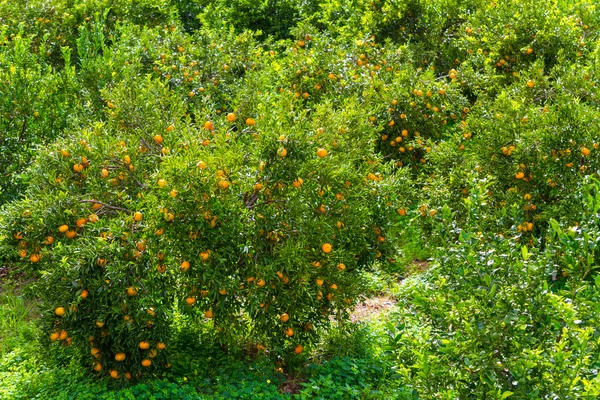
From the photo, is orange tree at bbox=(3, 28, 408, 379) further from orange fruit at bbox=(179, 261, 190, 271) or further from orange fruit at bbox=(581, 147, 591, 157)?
orange fruit at bbox=(581, 147, 591, 157)

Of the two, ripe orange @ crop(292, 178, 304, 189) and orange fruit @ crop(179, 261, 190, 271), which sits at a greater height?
ripe orange @ crop(292, 178, 304, 189)

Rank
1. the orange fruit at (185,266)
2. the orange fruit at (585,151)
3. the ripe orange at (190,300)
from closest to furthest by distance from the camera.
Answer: the orange fruit at (185,266) → the ripe orange at (190,300) → the orange fruit at (585,151)

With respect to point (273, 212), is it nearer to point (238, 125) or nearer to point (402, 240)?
point (238, 125)

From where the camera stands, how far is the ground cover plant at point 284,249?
329cm

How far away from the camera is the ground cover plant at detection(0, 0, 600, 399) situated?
10.8 feet

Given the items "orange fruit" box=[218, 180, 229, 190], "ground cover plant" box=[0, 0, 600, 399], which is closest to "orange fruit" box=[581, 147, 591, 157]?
"ground cover plant" box=[0, 0, 600, 399]

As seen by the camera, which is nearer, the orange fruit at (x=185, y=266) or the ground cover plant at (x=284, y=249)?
the ground cover plant at (x=284, y=249)

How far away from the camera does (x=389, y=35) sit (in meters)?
8.26

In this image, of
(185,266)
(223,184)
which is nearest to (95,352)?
(185,266)

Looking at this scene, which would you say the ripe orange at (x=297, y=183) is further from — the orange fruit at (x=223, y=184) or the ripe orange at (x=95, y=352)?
the ripe orange at (x=95, y=352)

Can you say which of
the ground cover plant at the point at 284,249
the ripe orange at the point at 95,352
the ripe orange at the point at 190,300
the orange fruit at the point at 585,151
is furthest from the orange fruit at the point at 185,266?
the orange fruit at the point at 585,151

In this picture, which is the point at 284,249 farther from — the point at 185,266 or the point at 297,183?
the point at 185,266

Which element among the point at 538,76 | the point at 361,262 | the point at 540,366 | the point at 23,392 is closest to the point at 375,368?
the point at 361,262

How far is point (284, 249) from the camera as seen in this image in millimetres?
3967
